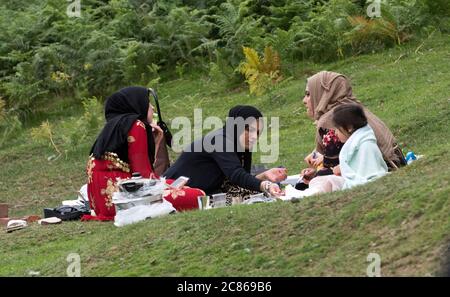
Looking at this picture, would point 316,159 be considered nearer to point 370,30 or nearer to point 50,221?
point 50,221

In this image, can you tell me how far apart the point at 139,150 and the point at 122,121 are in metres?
0.32

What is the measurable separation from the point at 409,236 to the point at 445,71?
8113 millimetres

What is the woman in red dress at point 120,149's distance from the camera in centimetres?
1012

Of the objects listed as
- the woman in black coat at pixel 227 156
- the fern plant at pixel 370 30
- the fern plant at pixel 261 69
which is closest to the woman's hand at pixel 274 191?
the woman in black coat at pixel 227 156

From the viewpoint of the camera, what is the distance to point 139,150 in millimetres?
10117

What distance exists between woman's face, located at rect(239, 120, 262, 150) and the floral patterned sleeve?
889 mm

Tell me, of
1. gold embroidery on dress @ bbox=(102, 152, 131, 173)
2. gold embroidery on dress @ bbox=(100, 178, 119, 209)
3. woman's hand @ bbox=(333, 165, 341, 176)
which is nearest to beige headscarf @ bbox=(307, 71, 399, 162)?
woman's hand @ bbox=(333, 165, 341, 176)

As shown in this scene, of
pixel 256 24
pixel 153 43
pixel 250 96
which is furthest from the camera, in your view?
pixel 153 43

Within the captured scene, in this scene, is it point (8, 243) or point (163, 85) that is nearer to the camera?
point (8, 243)

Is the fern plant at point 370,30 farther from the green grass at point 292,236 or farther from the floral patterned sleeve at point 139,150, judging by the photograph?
the floral patterned sleeve at point 139,150

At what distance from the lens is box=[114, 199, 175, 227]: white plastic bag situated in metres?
9.40

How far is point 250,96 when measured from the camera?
52.2ft
